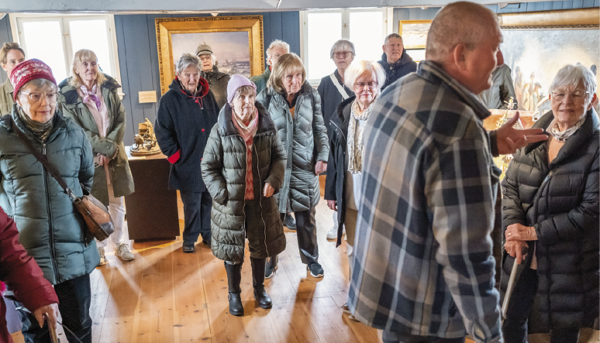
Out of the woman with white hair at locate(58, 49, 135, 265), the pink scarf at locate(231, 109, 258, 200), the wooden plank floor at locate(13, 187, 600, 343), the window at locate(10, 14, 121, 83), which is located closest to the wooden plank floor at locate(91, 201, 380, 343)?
the wooden plank floor at locate(13, 187, 600, 343)

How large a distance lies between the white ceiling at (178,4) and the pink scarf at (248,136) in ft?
3.71

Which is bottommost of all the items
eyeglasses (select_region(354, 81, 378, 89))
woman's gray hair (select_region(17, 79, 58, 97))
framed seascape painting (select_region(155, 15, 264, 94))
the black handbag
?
the black handbag

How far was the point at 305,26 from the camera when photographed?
6609 millimetres

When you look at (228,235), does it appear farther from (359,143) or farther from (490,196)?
(490,196)

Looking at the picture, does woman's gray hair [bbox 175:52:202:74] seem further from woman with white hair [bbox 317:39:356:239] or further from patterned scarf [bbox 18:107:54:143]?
patterned scarf [bbox 18:107:54:143]

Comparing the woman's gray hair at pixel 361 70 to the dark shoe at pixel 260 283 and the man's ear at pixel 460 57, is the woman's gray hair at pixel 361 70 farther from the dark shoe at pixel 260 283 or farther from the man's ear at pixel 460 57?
the man's ear at pixel 460 57

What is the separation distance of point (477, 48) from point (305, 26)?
5.57 meters

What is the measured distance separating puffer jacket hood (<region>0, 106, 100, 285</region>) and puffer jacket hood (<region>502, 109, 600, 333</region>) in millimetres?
2073

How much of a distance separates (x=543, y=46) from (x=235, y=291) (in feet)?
11.1

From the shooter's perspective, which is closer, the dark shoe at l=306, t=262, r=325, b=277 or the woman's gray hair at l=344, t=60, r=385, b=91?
the woman's gray hair at l=344, t=60, r=385, b=91

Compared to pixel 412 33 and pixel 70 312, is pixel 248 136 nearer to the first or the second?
pixel 70 312

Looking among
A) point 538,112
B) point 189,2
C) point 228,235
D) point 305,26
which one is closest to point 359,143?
point 228,235

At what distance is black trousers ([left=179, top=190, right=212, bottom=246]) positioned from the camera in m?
4.21

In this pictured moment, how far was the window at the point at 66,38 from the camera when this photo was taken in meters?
6.06
